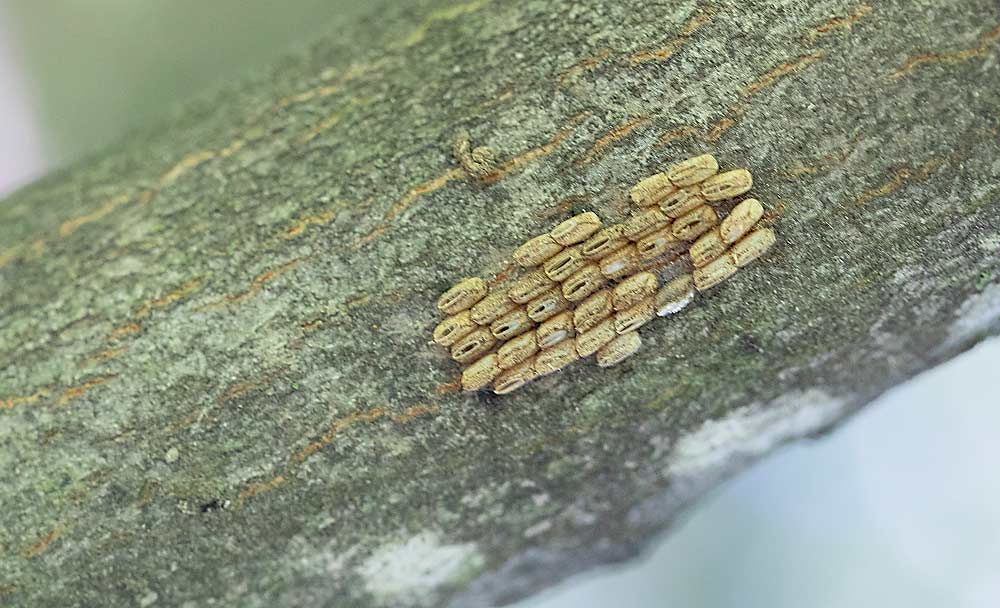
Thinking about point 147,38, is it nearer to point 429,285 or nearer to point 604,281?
point 429,285

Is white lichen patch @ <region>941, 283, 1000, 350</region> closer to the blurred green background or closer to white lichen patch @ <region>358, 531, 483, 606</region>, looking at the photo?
white lichen patch @ <region>358, 531, 483, 606</region>

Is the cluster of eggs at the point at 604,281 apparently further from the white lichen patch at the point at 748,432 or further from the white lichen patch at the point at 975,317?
the white lichen patch at the point at 975,317

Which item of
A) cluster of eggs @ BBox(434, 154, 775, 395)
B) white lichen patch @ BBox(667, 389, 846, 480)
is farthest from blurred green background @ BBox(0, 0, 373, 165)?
white lichen patch @ BBox(667, 389, 846, 480)

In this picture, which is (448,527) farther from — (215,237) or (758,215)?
(758,215)

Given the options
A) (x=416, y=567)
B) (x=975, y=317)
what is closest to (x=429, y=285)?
(x=416, y=567)

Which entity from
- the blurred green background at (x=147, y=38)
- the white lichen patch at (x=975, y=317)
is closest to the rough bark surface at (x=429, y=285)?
the white lichen patch at (x=975, y=317)

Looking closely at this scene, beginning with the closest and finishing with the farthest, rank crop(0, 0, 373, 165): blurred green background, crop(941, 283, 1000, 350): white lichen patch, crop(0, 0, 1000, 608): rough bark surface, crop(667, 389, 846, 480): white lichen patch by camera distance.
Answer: crop(0, 0, 1000, 608): rough bark surface → crop(941, 283, 1000, 350): white lichen patch → crop(667, 389, 846, 480): white lichen patch → crop(0, 0, 373, 165): blurred green background
